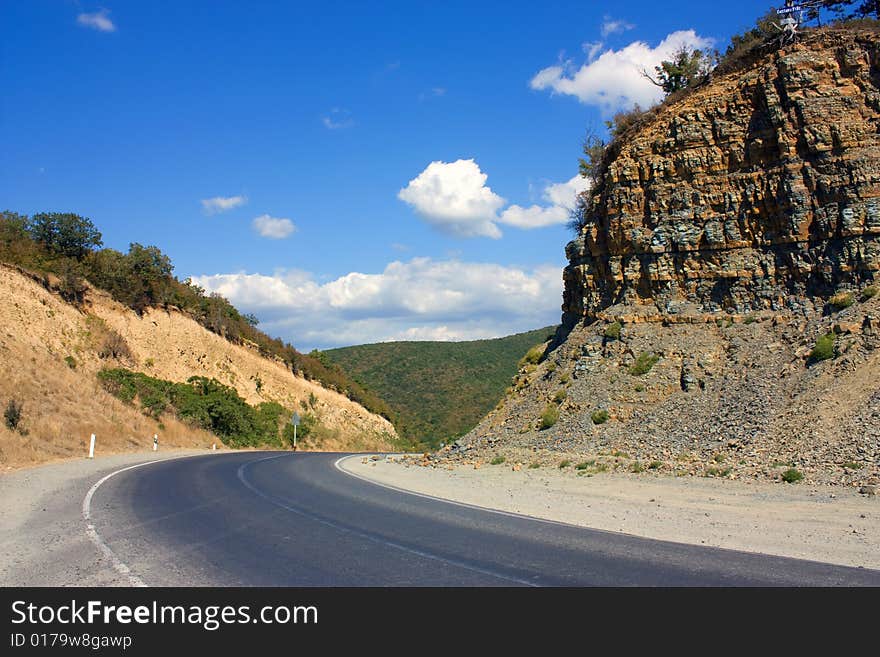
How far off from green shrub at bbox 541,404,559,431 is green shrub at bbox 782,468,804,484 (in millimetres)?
9842

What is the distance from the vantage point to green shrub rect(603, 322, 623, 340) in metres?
26.2

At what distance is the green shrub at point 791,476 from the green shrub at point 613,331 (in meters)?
11.1

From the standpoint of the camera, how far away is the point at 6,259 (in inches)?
1655

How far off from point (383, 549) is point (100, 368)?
38132 mm

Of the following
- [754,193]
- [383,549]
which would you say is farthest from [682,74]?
[383,549]

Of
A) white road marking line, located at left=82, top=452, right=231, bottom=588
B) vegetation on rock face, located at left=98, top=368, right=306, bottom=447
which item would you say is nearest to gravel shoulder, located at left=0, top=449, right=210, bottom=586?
→ white road marking line, located at left=82, top=452, right=231, bottom=588

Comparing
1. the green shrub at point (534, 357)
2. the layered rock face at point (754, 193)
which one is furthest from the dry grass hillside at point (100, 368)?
the layered rock face at point (754, 193)

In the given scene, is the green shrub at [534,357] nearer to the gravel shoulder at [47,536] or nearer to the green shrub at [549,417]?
the green shrub at [549,417]

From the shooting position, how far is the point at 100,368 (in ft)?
135

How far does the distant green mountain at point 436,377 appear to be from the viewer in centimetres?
6756

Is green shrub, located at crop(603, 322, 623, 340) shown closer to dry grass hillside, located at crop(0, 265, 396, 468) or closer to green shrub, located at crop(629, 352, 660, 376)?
green shrub, located at crop(629, 352, 660, 376)
